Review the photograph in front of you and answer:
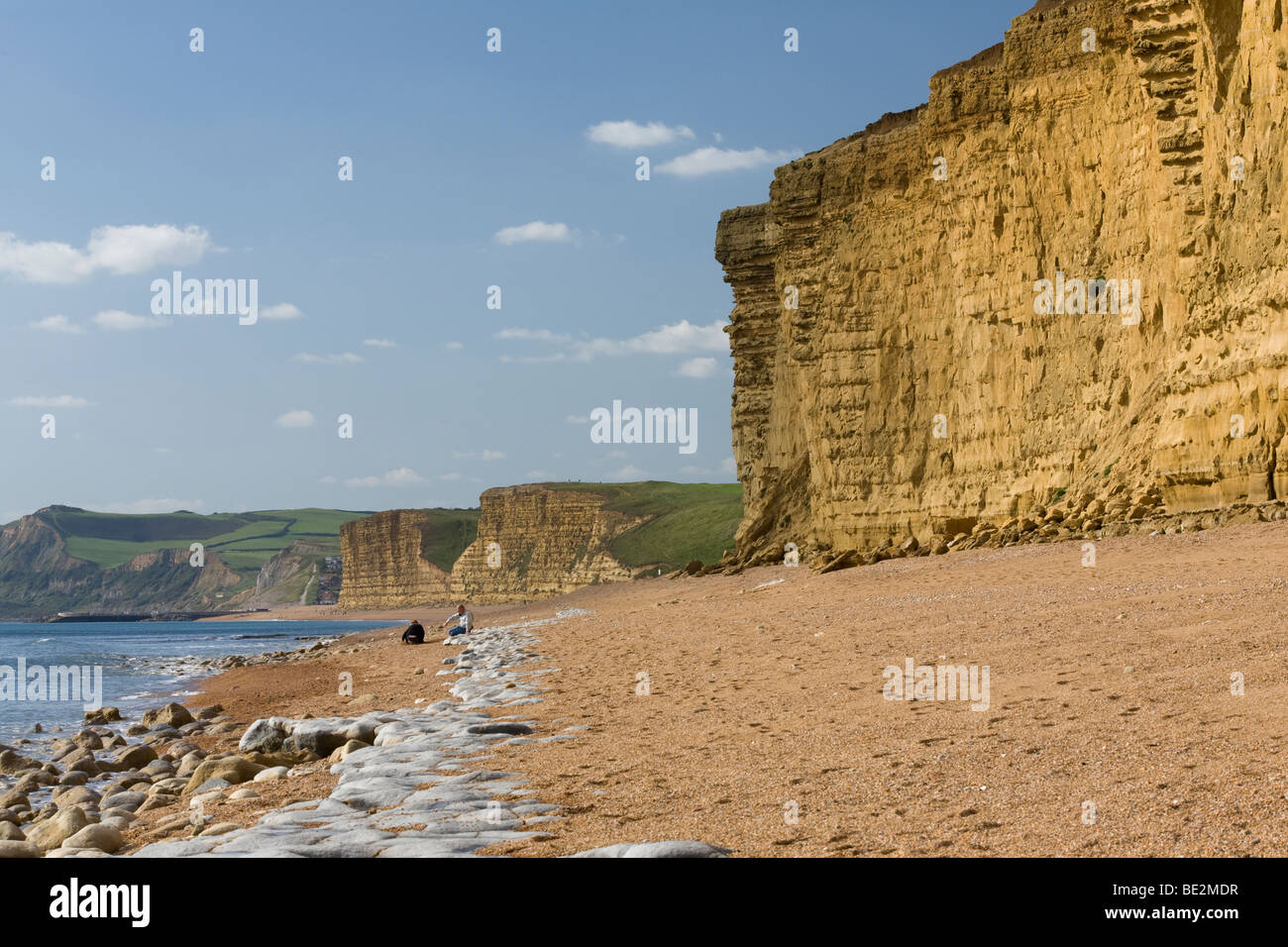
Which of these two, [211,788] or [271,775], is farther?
[211,788]

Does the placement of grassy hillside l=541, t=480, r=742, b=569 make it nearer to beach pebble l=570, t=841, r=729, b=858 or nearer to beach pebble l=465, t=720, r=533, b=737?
beach pebble l=465, t=720, r=533, b=737

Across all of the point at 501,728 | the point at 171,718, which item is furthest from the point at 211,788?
the point at 171,718

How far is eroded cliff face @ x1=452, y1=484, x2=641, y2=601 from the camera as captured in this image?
79.9m

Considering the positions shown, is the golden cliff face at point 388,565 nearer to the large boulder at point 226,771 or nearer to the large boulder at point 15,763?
the large boulder at point 15,763

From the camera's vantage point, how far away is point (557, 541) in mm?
83125

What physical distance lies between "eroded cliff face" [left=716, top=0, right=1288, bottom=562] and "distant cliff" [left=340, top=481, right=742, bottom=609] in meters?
35.8

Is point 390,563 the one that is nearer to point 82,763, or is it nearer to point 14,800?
point 82,763

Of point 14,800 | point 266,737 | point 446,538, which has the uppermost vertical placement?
point 266,737

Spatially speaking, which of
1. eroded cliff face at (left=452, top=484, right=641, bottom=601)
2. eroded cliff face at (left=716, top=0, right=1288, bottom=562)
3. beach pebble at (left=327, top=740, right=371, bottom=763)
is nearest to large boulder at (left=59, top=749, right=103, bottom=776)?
beach pebble at (left=327, top=740, right=371, bottom=763)

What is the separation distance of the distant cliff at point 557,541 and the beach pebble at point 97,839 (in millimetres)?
59838

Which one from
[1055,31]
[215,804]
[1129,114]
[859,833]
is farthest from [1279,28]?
[215,804]

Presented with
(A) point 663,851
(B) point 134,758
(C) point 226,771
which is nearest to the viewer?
(A) point 663,851

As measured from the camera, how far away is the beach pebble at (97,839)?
622 centimetres

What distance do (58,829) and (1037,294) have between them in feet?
70.8
